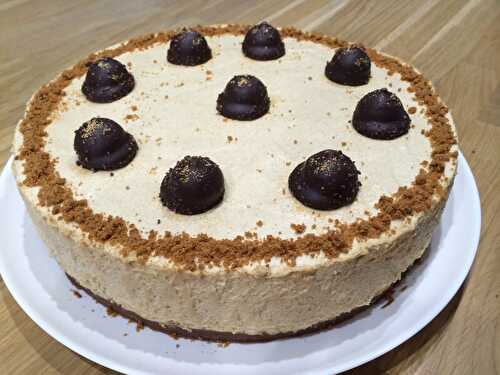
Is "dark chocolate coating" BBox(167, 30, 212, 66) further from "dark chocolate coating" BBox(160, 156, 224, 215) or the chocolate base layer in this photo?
the chocolate base layer

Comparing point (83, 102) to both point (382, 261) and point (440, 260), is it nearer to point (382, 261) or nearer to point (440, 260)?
point (382, 261)

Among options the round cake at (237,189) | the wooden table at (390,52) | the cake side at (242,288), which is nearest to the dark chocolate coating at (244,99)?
the round cake at (237,189)

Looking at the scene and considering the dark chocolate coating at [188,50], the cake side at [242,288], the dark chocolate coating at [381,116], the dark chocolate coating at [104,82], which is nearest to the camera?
the cake side at [242,288]

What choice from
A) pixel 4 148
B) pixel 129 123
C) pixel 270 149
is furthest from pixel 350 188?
pixel 4 148

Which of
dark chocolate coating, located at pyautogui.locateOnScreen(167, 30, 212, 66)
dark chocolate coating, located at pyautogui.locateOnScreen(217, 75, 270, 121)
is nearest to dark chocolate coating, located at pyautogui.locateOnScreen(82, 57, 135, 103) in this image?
dark chocolate coating, located at pyautogui.locateOnScreen(167, 30, 212, 66)

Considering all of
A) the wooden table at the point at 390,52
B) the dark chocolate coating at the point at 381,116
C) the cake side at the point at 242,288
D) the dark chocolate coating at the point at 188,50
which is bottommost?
the wooden table at the point at 390,52

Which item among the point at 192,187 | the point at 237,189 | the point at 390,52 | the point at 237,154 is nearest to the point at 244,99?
the point at 237,154

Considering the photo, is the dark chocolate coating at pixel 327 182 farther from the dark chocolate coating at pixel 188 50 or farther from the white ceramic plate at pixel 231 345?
the dark chocolate coating at pixel 188 50

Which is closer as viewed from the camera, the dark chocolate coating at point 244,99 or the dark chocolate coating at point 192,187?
the dark chocolate coating at point 192,187
